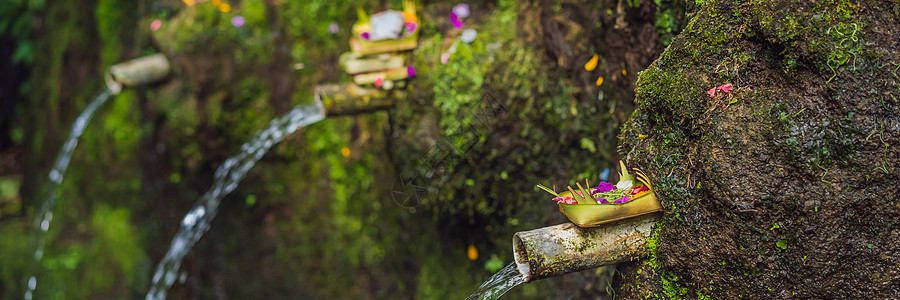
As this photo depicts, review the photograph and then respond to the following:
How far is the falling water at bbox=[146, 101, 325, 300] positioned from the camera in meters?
3.87

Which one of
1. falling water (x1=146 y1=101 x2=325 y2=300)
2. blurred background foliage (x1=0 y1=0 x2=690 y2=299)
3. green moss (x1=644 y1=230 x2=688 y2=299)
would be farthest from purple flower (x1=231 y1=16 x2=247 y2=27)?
A: green moss (x1=644 y1=230 x2=688 y2=299)

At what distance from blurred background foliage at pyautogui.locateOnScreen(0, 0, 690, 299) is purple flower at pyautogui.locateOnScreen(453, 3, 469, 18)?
41mm

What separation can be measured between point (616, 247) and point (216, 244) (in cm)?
374

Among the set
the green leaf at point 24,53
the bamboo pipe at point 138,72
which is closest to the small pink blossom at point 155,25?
the bamboo pipe at point 138,72

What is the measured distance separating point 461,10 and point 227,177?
1982 mm

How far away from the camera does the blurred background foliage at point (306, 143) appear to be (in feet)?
9.64

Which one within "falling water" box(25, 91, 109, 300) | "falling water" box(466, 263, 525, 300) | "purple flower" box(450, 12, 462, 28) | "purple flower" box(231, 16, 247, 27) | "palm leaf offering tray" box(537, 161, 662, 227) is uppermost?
"palm leaf offering tray" box(537, 161, 662, 227)

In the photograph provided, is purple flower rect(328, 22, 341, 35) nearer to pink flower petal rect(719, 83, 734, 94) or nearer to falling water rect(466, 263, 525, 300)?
falling water rect(466, 263, 525, 300)

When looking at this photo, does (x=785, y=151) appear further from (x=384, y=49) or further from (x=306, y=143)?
(x=306, y=143)

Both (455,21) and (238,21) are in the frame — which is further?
(238,21)

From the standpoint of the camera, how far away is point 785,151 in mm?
1484

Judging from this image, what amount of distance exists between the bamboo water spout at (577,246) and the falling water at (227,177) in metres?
2.34

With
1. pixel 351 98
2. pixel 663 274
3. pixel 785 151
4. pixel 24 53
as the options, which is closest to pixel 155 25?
pixel 351 98

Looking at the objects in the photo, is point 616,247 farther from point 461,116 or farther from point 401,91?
point 401,91
